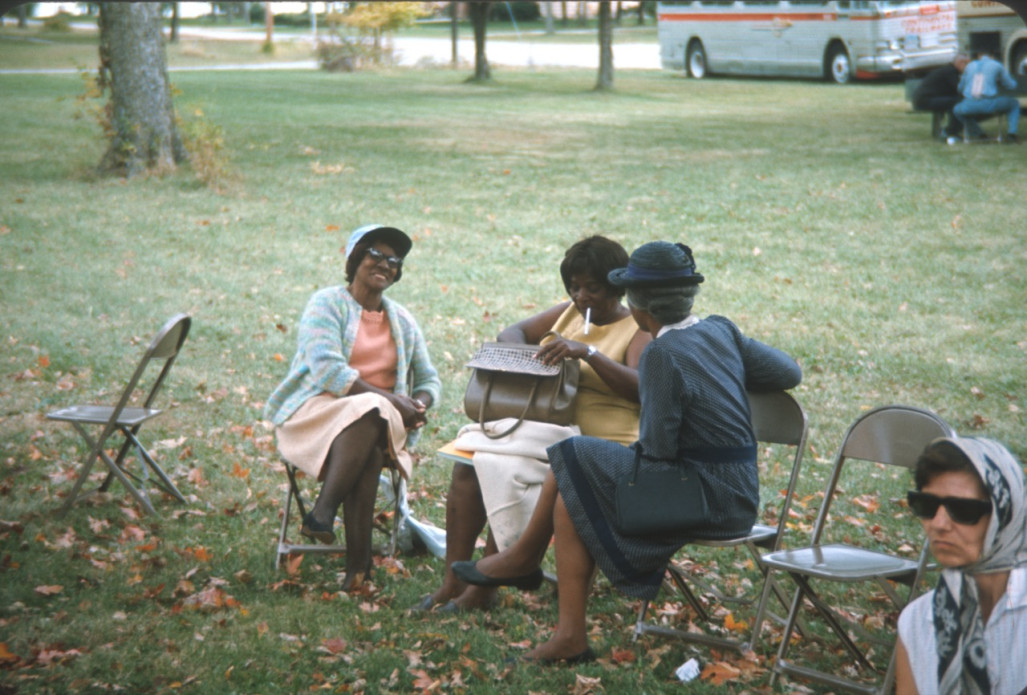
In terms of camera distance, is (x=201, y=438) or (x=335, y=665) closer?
(x=335, y=665)

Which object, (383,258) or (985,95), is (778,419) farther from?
(985,95)

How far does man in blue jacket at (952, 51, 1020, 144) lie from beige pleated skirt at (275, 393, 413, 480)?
46.9ft

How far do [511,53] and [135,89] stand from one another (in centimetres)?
2994

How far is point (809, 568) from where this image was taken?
13.2 feet

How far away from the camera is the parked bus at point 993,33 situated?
1916 cm

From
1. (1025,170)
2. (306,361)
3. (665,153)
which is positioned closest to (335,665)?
(306,361)

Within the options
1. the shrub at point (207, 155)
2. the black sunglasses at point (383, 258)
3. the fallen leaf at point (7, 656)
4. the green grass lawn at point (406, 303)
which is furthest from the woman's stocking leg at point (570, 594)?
the shrub at point (207, 155)

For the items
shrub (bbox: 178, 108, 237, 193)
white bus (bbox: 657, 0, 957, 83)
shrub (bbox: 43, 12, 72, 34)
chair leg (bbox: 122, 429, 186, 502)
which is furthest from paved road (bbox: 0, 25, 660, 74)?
chair leg (bbox: 122, 429, 186, 502)

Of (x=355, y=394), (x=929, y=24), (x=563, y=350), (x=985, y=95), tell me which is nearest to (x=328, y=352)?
(x=355, y=394)

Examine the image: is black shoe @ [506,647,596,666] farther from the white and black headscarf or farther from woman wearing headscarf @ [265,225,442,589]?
the white and black headscarf

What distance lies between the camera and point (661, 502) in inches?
165

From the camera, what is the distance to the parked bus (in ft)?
62.8

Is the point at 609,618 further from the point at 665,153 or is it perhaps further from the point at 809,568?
the point at 665,153

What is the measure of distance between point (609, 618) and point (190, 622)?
166 centimetres
